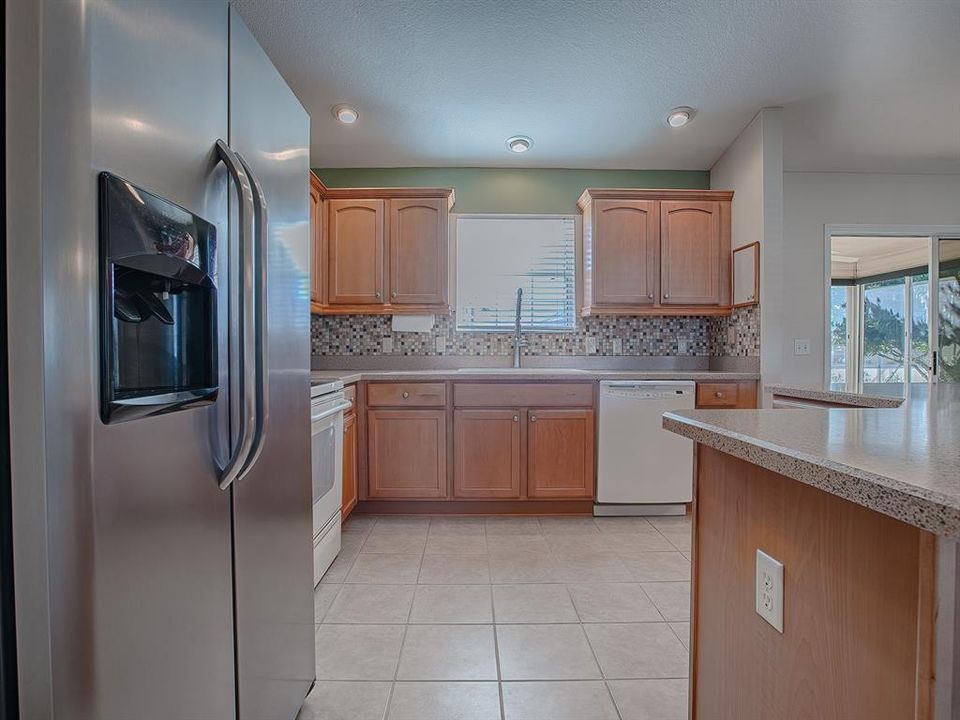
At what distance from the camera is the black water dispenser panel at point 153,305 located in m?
0.65

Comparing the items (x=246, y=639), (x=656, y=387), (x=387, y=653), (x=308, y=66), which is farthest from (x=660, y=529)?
(x=308, y=66)

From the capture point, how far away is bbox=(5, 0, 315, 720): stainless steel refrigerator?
1.86 ft

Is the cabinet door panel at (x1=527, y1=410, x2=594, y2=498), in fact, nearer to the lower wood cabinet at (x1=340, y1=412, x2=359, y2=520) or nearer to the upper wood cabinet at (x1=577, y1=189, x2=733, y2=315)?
the upper wood cabinet at (x1=577, y1=189, x2=733, y2=315)

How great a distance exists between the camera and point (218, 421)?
3.06 feet

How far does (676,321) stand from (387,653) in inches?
115

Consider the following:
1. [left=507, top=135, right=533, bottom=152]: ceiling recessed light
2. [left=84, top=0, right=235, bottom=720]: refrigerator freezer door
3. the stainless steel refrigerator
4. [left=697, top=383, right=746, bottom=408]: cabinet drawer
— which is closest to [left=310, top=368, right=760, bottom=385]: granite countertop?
[left=697, top=383, right=746, bottom=408]: cabinet drawer

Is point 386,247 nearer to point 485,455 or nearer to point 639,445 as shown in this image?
point 485,455

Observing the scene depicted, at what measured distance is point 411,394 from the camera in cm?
305

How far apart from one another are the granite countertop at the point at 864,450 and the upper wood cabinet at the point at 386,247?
2491 millimetres

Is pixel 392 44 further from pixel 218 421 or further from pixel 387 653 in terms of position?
pixel 387 653

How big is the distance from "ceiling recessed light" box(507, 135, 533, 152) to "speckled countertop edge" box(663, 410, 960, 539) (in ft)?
9.33

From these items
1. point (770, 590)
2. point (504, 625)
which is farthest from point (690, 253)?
point (770, 590)

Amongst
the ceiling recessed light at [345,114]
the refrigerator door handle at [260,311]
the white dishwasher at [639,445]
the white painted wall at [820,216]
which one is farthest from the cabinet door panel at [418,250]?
the white painted wall at [820,216]

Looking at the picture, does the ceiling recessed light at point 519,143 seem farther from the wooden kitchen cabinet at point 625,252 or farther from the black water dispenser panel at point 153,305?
the black water dispenser panel at point 153,305
